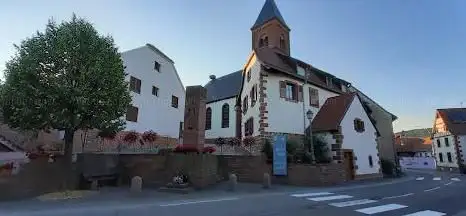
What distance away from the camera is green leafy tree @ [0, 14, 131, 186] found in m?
13.2

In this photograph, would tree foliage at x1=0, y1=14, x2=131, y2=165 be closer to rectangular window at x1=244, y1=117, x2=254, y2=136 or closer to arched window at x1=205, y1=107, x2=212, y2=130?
rectangular window at x1=244, y1=117, x2=254, y2=136

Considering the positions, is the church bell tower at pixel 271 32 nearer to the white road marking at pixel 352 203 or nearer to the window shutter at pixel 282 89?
the window shutter at pixel 282 89

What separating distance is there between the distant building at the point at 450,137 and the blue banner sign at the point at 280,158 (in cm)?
3589

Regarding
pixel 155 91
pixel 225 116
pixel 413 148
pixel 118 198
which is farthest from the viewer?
pixel 413 148

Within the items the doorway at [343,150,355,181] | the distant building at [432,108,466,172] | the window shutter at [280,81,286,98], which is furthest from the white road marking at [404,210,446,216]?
the distant building at [432,108,466,172]

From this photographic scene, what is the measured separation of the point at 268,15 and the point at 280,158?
82.4 feet

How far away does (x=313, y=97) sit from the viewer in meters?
27.4

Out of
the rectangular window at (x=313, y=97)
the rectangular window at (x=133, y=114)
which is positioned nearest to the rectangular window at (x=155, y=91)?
the rectangular window at (x=133, y=114)

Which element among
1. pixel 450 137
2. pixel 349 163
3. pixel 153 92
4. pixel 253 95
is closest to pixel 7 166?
pixel 153 92

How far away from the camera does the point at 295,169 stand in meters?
18.6

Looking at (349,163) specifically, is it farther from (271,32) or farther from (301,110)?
(271,32)

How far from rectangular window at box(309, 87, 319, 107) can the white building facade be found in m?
13.4

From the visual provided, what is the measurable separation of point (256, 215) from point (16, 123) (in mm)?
11751

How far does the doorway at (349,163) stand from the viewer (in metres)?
23.3
